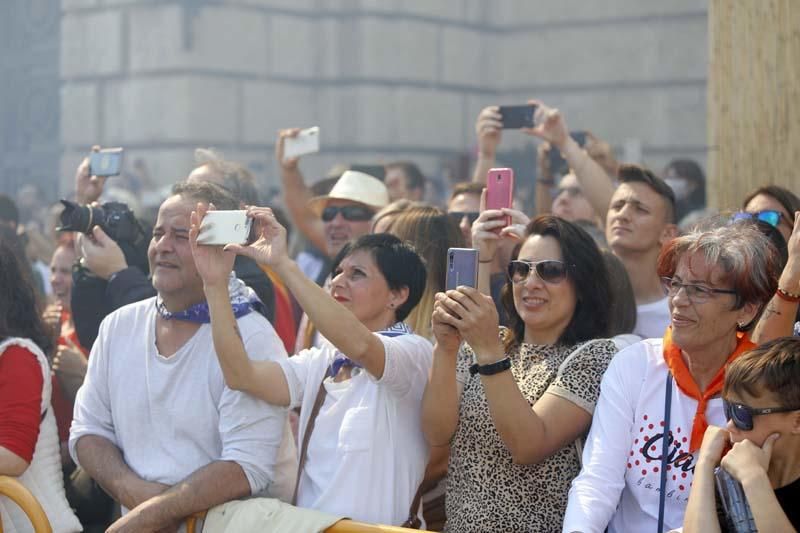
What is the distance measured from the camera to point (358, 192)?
6641mm

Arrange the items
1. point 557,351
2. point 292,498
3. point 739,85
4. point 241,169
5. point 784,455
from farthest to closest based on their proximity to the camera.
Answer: point 739,85
point 241,169
point 292,498
point 557,351
point 784,455

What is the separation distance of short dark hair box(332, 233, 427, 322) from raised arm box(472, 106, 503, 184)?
2.02 m

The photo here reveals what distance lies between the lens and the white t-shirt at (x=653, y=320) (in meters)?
5.27

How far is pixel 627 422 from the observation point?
3893 millimetres

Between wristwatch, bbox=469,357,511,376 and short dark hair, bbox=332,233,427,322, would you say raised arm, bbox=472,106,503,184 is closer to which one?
short dark hair, bbox=332,233,427,322

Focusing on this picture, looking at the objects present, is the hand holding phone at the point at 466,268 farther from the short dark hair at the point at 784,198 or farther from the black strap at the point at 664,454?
the short dark hair at the point at 784,198

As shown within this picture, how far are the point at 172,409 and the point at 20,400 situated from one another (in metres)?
0.54

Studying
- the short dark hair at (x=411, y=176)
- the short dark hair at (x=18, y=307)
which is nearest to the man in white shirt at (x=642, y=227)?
the short dark hair at (x=18, y=307)

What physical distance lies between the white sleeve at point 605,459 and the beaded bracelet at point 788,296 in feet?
1.41

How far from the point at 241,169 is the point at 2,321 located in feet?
5.61

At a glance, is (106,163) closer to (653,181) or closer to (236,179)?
(236,179)

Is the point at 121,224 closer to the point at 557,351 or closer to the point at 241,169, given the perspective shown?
the point at 241,169

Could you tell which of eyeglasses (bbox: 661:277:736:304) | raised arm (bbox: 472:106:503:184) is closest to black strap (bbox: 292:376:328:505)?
eyeglasses (bbox: 661:277:736:304)

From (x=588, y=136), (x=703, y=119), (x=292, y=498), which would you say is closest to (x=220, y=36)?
(x=703, y=119)
